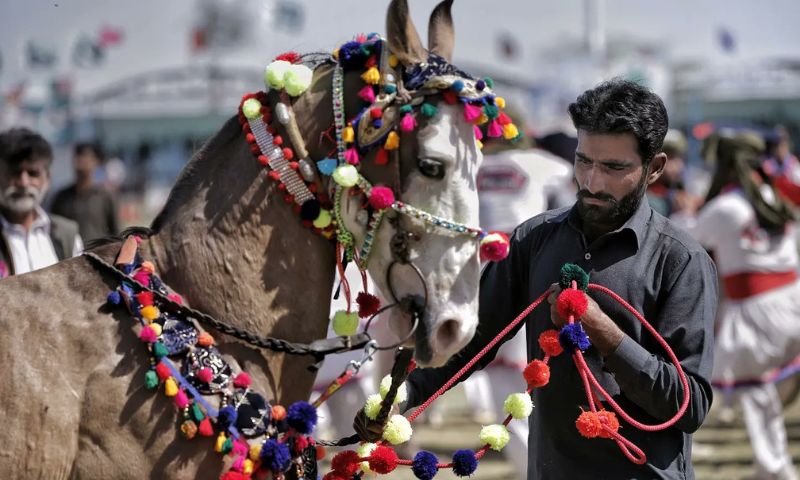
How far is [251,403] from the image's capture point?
8.63 ft

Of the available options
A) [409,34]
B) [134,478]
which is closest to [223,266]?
[134,478]

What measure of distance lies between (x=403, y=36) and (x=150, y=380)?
1.16 meters

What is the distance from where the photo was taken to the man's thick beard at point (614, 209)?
109 inches

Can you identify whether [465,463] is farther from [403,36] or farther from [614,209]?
[403,36]

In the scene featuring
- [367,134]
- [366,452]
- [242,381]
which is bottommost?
[366,452]

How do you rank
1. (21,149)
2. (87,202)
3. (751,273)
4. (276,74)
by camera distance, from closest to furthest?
1. (276,74)
2. (21,149)
3. (751,273)
4. (87,202)

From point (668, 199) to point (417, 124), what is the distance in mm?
7244

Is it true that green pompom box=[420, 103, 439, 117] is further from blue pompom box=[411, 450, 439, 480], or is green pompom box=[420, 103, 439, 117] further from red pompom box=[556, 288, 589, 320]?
blue pompom box=[411, 450, 439, 480]

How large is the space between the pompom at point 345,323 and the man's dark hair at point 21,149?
2.76 metres

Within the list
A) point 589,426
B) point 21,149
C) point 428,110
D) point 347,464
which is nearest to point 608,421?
point 589,426

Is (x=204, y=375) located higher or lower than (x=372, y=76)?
lower

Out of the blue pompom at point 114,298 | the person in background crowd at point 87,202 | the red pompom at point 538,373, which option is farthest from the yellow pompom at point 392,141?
the person in background crowd at point 87,202

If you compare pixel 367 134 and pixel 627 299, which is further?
pixel 627 299

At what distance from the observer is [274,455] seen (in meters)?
2.61
